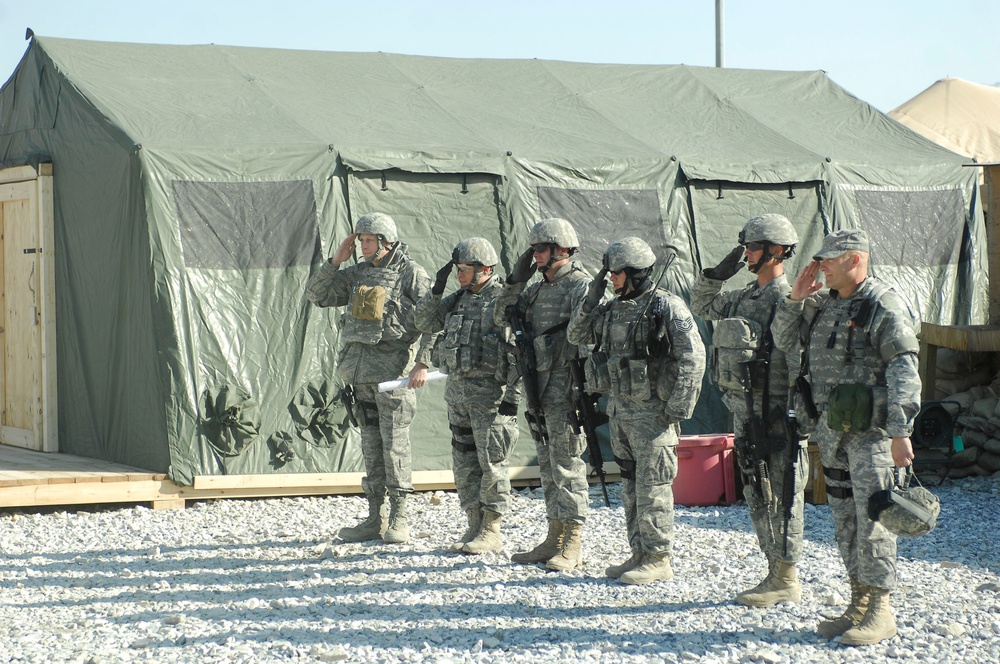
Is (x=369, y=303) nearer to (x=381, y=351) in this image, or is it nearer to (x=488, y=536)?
(x=381, y=351)

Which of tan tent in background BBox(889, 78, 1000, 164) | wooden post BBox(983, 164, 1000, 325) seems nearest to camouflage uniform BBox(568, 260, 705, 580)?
wooden post BBox(983, 164, 1000, 325)

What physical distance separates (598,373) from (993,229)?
5.93 metres

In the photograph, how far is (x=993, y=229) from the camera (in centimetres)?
1042

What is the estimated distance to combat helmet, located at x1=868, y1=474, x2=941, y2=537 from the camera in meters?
4.61

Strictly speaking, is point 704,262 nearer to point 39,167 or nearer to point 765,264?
point 765,264

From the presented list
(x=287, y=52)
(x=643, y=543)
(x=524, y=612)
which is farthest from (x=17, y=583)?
(x=287, y=52)

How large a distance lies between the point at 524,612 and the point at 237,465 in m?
3.41

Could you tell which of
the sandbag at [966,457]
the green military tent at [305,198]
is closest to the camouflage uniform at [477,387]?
the green military tent at [305,198]

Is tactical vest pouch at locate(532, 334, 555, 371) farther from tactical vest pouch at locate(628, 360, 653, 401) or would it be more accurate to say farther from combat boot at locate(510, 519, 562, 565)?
combat boot at locate(510, 519, 562, 565)

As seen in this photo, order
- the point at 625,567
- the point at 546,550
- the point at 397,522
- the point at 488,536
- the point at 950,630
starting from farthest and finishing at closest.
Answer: the point at 397,522 < the point at 488,536 < the point at 546,550 < the point at 625,567 < the point at 950,630

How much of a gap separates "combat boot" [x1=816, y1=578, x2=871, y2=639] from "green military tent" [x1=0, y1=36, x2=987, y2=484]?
12.5 ft

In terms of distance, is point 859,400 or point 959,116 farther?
point 959,116

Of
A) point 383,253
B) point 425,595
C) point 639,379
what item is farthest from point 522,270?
point 425,595

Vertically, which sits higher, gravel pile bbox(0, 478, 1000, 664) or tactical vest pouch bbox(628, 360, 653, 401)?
tactical vest pouch bbox(628, 360, 653, 401)
